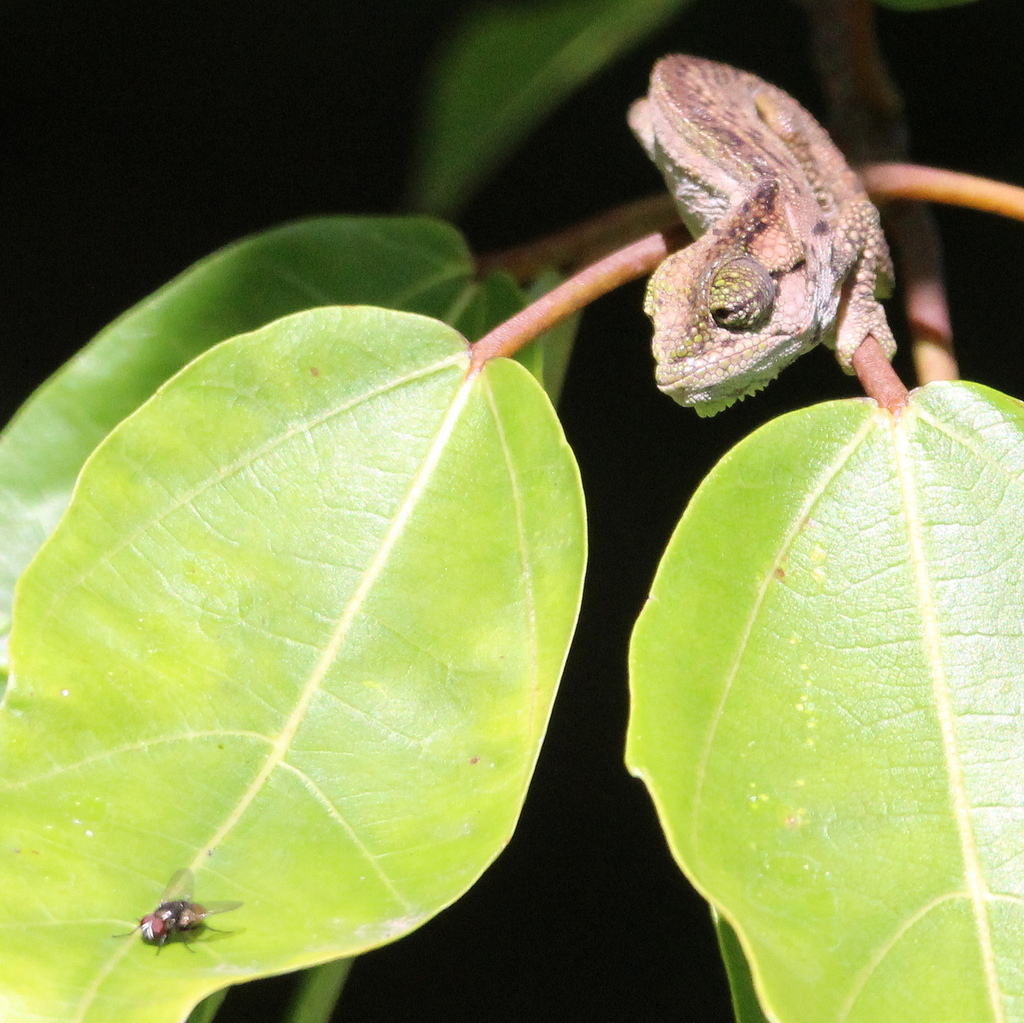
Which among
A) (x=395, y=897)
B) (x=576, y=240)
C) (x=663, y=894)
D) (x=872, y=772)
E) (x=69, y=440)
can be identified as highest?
(x=69, y=440)

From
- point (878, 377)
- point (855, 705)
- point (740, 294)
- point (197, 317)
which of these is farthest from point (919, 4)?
point (197, 317)

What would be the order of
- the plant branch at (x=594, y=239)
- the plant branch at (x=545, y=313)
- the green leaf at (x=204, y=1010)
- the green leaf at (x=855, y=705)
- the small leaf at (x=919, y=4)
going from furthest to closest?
the plant branch at (x=594, y=239), the small leaf at (x=919, y=4), the plant branch at (x=545, y=313), the green leaf at (x=204, y=1010), the green leaf at (x=855, y=705)

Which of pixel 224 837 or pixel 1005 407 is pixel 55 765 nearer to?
pixel 224 837

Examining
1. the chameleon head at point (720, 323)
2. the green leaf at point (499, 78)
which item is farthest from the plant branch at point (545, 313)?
the green leaf at point (499, 78)

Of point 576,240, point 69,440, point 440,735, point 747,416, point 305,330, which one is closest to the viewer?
point 440,735

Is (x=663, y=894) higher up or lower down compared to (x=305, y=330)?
lower down

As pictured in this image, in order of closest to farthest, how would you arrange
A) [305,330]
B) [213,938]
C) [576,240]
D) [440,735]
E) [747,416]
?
[213,938] < [440,735] < [305,330] < [576,240] < [747,416]

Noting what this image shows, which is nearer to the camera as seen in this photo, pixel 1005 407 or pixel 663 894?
pixel 1005 407

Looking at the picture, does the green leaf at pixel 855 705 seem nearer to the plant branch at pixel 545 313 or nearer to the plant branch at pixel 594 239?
the plant branch at pixel 545 313

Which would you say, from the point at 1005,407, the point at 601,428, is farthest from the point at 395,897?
the point at 601,428
